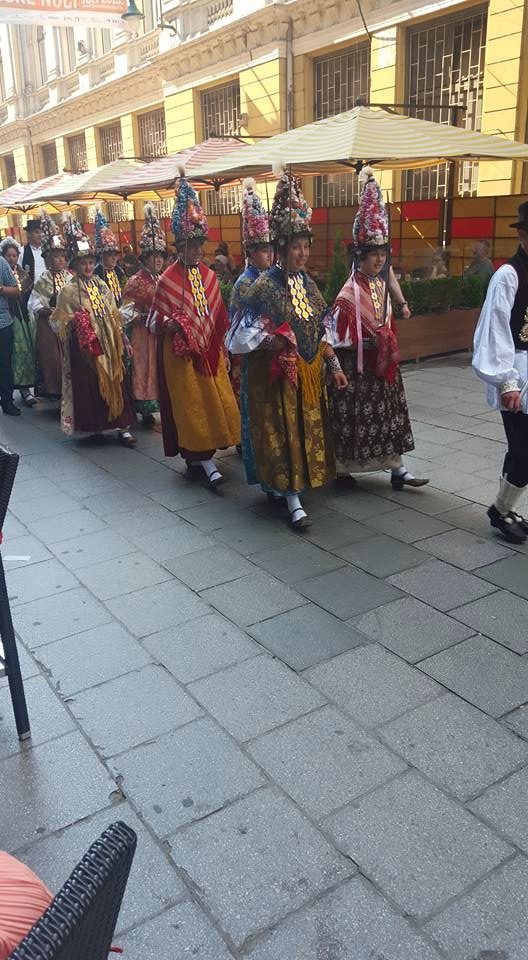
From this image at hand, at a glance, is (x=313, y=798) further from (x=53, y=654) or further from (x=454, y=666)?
(x=53, y=654)

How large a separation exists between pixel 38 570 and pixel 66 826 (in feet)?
6.64

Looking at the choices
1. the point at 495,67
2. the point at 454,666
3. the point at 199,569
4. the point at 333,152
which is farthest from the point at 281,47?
the point at 454,666

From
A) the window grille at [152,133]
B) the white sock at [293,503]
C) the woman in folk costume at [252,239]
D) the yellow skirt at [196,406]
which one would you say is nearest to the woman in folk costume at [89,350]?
the yellow skirt at [196,406]

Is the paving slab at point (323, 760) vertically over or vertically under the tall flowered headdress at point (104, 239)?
under

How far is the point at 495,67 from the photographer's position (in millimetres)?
11070

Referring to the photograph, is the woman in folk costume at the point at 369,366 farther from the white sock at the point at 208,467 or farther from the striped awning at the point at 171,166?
the striped awning at the point at 171,166

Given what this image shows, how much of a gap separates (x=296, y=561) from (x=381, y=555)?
467 mm

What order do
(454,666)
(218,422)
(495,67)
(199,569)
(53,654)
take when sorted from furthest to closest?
(495,67) → (218,422) → (199,569) → (53,654) → (454,666)

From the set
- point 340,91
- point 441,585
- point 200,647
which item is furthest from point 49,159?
point 200,647

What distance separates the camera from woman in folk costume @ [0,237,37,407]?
8008 millimetres

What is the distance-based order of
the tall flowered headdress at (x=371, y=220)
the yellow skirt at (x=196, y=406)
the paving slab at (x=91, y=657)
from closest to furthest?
the paving slab at (x=91, y=657) → the tall flowered headdress at (x=371, y=220) → the yellow skirt at (x=196, y=406)

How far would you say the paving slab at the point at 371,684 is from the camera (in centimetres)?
279

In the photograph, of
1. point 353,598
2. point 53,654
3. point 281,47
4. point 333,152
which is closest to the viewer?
point 53,654

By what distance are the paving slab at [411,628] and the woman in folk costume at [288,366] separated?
1.10 meters
